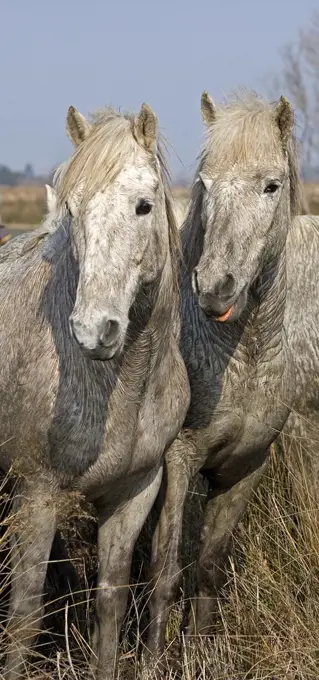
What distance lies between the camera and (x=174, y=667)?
477cm

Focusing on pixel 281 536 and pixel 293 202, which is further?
pixel 281 536

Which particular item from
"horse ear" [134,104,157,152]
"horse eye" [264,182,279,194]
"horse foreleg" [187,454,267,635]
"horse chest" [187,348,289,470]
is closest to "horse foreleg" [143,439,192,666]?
"horse chest" [187,348,289,470]

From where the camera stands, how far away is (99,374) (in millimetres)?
4145

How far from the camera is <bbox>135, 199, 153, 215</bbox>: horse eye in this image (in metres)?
3.82

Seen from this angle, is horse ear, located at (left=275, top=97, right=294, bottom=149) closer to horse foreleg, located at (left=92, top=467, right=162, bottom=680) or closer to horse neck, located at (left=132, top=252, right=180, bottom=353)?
horse neck, located at (left=132, top=252, right=180, bottom=353)

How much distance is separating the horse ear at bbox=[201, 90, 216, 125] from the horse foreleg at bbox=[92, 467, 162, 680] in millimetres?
1611

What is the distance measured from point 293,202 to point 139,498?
4.79ft

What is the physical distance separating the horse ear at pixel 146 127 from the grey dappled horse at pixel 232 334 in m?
0.47

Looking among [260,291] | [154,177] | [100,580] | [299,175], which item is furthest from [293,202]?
[100,580]

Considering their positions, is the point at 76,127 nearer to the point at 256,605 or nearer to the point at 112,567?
the point at 112,567

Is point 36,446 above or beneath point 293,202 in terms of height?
beneath

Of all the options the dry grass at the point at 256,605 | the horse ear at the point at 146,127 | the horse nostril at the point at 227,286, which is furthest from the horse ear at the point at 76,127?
the dry grass at the point at 256,605

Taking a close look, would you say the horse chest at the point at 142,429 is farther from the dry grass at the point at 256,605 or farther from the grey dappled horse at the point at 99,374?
the dry grass at the point at 256,605

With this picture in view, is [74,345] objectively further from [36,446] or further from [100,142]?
[100,142]
